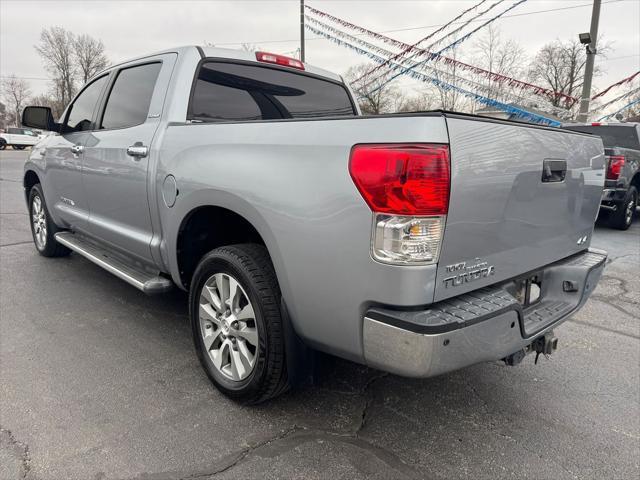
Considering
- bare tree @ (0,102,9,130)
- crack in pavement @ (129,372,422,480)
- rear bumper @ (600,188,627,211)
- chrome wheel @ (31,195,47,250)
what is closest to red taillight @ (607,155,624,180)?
rear bumper @ (600,188,627,211)

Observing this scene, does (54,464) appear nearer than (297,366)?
Yes

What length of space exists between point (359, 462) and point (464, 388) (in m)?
0.98

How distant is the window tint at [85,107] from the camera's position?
13.4 feet

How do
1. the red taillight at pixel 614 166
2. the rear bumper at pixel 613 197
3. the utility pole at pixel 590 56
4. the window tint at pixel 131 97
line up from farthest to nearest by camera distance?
the utility pole at pixel 590 56
the rear bumper at pixel 613 197
the red taillight at pixel 614 166
the window tint at pixel 131 97

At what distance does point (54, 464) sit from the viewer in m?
2.09

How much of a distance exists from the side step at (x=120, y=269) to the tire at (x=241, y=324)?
42cm

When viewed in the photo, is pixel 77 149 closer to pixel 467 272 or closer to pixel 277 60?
pixel 277 60

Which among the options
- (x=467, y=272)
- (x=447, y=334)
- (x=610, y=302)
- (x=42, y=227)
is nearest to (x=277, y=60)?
(x=467, y=272)

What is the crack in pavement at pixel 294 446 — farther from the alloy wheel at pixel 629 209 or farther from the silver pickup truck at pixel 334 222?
the alloy wheel at pixel 629 209

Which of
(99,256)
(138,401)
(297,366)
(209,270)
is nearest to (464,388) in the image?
(297,366)

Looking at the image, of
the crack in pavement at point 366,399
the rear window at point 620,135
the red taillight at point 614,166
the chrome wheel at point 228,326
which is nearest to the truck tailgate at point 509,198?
the crack in pavement at point 366,399

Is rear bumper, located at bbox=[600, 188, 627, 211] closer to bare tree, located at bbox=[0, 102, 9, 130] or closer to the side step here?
the side step

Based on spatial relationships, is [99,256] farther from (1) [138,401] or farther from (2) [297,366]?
(2) [297,366]

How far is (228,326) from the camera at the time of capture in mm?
2564
